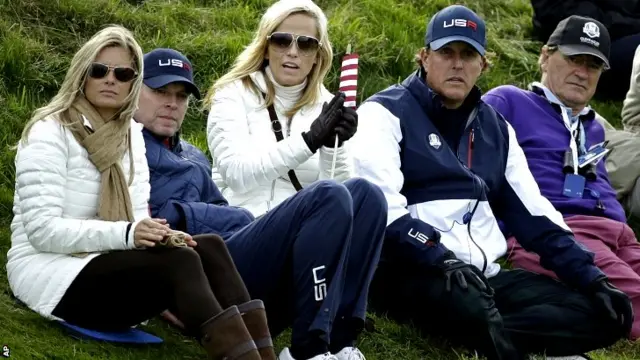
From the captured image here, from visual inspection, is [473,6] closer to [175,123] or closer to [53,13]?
[53,13]

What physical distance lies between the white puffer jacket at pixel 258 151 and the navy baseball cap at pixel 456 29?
0.79m

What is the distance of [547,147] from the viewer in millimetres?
8141

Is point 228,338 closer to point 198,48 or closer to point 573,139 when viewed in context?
point 573,139

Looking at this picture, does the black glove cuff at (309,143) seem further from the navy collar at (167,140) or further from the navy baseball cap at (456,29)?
the navy baseball cap at (456,29)

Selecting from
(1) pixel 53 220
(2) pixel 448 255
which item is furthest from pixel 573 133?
(1) pixel 53 220

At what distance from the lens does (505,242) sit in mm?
7344

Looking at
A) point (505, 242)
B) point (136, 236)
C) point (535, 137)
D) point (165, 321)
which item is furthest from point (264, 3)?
point (136, 236)

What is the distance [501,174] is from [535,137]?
32.6 inches

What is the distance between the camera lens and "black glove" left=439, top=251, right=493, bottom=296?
21.7 feet

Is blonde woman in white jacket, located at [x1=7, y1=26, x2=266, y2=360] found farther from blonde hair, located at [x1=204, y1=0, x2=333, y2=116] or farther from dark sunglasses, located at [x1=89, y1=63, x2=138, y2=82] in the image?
blonde hair, located at [x1=204, y1=0, x2=333, y2=116]

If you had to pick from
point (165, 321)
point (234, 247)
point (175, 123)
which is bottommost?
point (165, 321)

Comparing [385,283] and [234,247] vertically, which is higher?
[234,247]

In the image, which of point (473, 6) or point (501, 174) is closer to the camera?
point (501, 174)

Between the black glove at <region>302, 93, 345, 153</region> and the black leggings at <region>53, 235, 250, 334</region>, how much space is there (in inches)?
38.1
